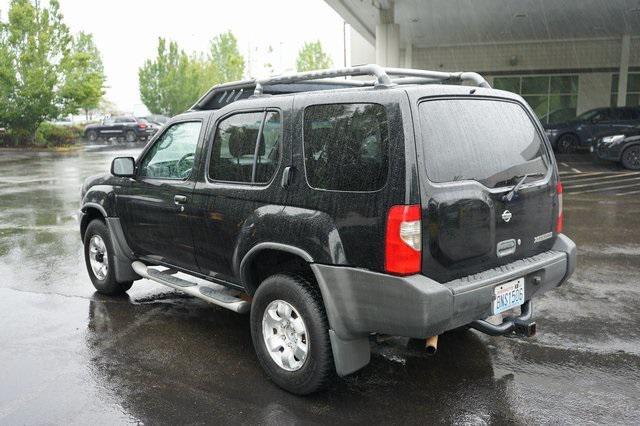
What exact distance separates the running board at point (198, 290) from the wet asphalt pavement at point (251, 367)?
413 millimetres

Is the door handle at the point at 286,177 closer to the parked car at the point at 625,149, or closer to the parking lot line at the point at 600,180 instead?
the parking lot line at the point at 600,180

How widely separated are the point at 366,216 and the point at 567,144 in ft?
69.6

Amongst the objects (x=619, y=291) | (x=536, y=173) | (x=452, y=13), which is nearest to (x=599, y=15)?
(x=452, y=13)

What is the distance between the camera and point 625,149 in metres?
16.2

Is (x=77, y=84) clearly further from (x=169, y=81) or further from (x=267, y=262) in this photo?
(x=267, y=262)

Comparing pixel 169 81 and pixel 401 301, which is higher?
pixel 169 81

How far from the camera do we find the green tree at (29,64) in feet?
93.0

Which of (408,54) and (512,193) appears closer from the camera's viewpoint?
(512,193)

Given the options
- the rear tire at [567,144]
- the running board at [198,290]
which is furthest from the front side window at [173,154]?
the rear tire at [567,144]

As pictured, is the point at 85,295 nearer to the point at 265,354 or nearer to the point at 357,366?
the point at 265,354

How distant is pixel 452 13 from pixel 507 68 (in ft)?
28.4

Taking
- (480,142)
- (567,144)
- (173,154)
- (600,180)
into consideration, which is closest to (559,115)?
(567,144)

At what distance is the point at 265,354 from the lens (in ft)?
12.7

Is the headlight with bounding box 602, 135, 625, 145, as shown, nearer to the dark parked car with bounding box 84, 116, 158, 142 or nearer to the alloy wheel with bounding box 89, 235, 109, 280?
the alloy wheel with bounding box 89, 235, 109, 280
